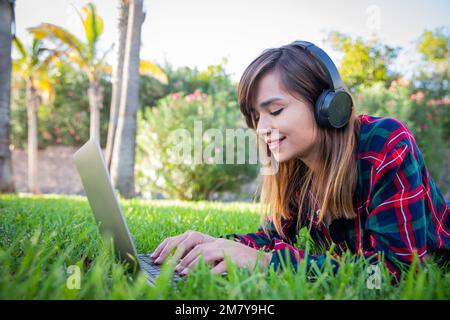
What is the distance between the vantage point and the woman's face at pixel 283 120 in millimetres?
1560

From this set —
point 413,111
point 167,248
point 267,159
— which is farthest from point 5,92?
point 413,111

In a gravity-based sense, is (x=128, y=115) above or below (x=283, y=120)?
above

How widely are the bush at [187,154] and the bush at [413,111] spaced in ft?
13.6

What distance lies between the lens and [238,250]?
4.37 ft

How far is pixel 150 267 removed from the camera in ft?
4.81

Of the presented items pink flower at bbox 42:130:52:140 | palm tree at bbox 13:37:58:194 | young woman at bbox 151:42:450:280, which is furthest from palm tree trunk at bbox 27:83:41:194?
young woman at bbox 151:42:450:280

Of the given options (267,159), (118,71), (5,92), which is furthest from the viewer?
(118,71)

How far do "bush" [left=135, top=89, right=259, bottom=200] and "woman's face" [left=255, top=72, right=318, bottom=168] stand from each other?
6.53 m

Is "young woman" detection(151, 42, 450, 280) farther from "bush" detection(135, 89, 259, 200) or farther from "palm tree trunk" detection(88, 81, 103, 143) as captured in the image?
"palm tree trunk" detection(88, 81, 103, 143)

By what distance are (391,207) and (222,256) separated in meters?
0.62

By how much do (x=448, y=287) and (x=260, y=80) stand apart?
104 centimetres

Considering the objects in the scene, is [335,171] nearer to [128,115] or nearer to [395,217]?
[395,217]

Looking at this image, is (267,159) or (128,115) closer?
(267,159)

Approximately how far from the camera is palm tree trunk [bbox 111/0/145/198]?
7.23 metres
